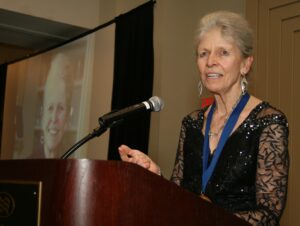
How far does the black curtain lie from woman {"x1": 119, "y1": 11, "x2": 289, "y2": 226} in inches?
80.3

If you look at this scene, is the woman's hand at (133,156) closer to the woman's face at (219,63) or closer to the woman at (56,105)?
the woman's face at (219,63)

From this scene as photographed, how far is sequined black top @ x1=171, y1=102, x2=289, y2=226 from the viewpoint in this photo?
1.46m

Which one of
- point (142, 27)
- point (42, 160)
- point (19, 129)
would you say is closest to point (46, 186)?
point (42, 160)

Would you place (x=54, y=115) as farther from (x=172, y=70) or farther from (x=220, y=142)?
(x=220, y=142)

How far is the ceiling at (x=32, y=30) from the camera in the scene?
4.98m

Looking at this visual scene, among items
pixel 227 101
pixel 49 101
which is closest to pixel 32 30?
pixel 49 101

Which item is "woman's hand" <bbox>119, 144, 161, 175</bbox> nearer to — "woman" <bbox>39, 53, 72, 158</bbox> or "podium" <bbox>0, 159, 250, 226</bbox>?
"podium" <bbox>0, 159, 250, 226</bbox>

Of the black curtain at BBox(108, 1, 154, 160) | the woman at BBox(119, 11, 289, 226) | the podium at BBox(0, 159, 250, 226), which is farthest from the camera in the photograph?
Answer: the black curtain at BBox(108, 1, 154, 160)

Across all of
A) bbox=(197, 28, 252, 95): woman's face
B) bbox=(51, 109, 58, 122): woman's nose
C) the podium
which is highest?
bbox=(51, 109, 58, 122): woman's nose

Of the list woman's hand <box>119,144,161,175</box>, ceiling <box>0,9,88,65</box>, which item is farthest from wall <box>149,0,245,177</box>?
woman's hand <box>119,144,161,175</box>

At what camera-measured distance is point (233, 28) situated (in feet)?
5.69

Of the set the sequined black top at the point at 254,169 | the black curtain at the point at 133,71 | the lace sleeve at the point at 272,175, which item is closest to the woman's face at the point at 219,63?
the sequined black top at the point at 254,169

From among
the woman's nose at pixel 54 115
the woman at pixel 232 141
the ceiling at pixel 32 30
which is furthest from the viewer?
the woman's nose at pixel 54 115

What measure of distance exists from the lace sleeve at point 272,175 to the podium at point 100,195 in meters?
0.36
